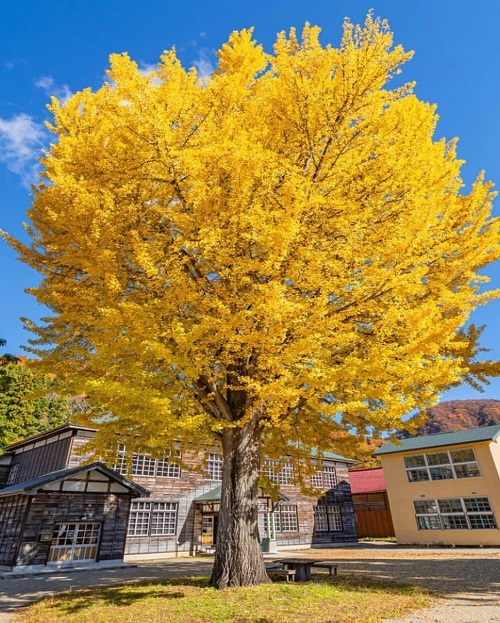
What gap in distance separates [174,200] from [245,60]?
3.86 metres

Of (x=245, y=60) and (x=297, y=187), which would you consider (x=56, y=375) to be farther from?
(x=245, y=60)

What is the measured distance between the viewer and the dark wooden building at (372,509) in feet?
97.2

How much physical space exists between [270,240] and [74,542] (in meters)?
17.3

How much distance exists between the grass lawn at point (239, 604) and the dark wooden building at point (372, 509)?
969 inches

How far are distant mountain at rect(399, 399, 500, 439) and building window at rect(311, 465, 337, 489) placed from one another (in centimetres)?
4337

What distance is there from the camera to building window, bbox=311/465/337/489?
92.1 ft

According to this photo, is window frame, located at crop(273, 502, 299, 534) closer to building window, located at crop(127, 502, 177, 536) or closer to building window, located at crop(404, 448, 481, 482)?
building window, located at crop(127, 502, 177, 536)

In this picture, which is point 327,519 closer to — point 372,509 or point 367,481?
Answer: point 372,509

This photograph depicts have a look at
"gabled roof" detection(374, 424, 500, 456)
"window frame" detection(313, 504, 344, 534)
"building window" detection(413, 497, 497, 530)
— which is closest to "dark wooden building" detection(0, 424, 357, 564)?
"window frame" detection(313, 504, 344, 534)

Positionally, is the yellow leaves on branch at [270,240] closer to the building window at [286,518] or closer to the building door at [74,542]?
the building door at [74,542]

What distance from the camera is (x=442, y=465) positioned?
22156mm

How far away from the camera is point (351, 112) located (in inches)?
281

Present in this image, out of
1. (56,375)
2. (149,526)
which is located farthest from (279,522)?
(56,375)

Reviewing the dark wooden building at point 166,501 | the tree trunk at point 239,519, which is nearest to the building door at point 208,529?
the dark wooden building at point 166,501
